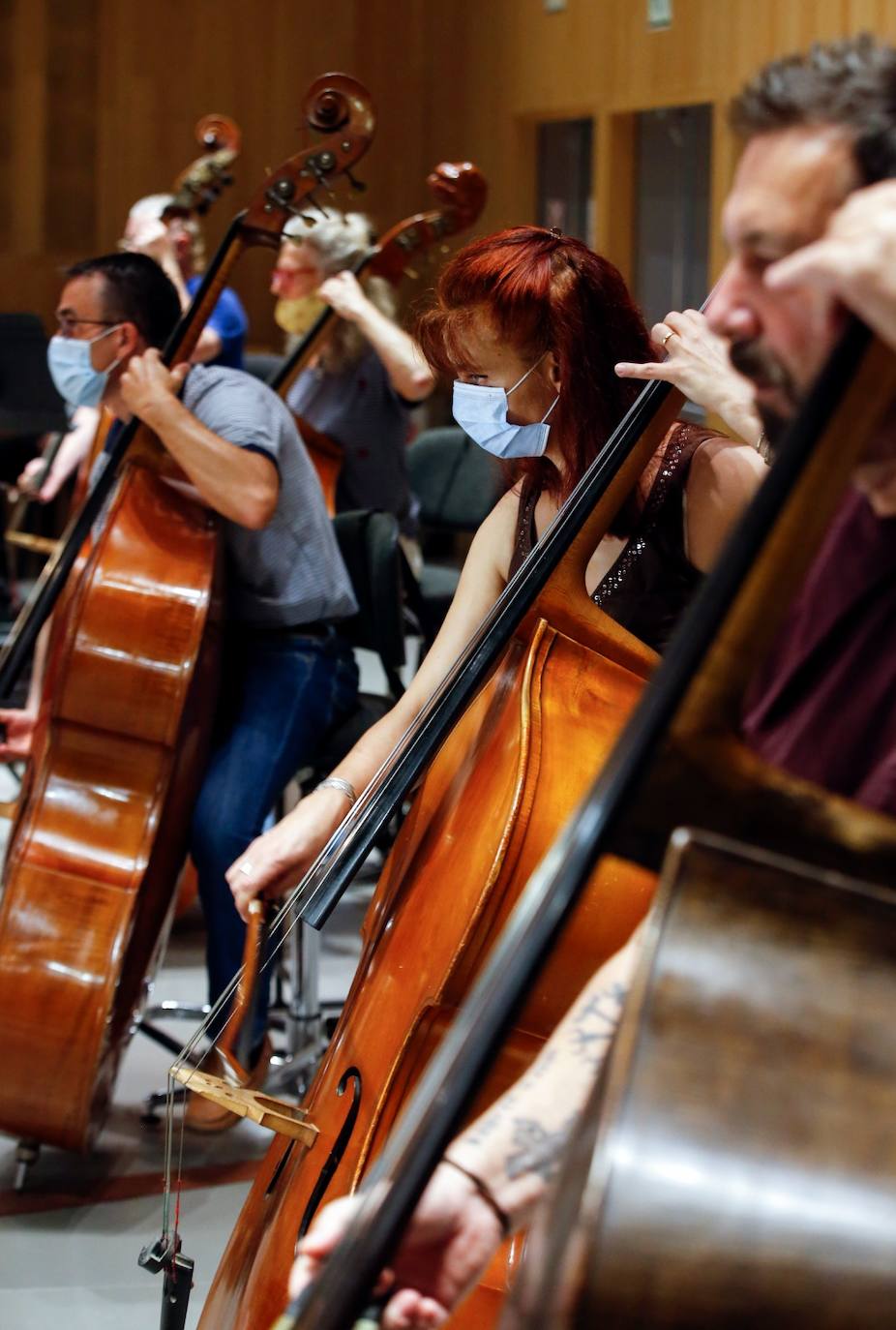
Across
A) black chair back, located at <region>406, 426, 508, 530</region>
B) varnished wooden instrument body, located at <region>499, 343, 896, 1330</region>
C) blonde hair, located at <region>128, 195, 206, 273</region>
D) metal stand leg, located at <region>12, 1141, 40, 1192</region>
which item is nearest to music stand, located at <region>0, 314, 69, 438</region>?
blonde hair, located at <region>128, 195, 206, 273</region>

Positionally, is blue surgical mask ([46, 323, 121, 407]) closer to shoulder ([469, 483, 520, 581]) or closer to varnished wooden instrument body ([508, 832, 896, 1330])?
shoulder ([469, 483, 520, 581])

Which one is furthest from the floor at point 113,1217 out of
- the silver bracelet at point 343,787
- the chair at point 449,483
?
the chair at point 449,483

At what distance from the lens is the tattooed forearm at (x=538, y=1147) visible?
91 centimetres

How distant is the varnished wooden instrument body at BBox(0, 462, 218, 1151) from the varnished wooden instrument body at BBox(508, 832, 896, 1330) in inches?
63.8

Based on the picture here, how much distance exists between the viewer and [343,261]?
3.71 metres

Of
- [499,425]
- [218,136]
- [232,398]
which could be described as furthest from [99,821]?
[218,136]

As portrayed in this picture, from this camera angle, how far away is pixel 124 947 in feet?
7.68

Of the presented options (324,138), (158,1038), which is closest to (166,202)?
(324,138)

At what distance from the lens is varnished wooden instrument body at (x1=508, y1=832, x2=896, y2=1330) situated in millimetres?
711

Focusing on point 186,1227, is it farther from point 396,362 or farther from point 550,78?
point 550,78

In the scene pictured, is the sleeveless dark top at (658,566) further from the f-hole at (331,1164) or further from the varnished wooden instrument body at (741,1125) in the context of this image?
the varnished wooden instrument body at (741,1125)

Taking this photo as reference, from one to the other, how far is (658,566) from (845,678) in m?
0.83

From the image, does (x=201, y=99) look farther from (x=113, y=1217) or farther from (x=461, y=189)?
(x=113, y=1217)

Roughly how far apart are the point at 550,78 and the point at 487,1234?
5.94 metres
